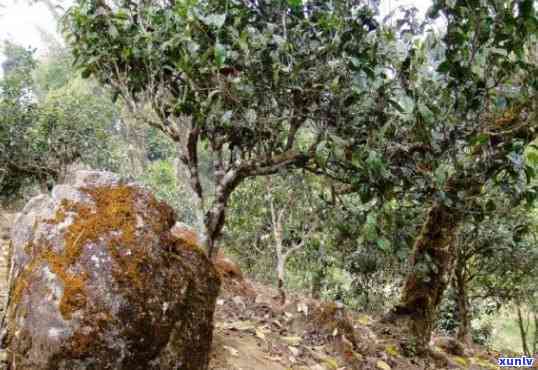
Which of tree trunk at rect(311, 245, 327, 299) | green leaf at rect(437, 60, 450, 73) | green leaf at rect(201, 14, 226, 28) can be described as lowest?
tree trunk at rect(311, 245, 327, 299)

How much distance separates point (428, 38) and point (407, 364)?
4.41 metres

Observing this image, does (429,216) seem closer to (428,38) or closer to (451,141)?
(451,141)

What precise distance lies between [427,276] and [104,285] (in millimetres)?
4370

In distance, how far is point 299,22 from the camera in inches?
120

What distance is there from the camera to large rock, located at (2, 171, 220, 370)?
2.58 m

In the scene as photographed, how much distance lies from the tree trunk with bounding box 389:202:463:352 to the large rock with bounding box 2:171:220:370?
3.55m

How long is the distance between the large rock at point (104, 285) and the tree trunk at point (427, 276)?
3549mm

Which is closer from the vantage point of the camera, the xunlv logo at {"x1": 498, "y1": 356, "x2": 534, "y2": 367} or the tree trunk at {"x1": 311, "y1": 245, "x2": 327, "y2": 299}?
the xunlv logo at {"x1": 498, "y1": 356, "x2": 534, "y2": 367}

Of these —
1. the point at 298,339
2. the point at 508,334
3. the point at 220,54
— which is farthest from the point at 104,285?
the point at 508,334

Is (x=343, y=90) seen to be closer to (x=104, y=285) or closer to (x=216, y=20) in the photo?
(x=216, y=20)

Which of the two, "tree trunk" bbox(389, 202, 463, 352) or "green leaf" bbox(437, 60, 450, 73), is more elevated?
"green leaf" bbox(437, 60, 450, 73)

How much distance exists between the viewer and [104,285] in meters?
2.70

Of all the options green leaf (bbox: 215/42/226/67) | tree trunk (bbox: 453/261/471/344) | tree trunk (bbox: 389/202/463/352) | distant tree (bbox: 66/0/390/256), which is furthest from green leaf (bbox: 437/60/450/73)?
tree trunk (bbox: 453/261/471/344)

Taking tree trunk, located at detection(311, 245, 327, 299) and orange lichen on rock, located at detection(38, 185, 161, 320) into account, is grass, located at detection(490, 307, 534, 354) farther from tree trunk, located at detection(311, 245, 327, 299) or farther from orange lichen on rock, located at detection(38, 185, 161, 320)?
orange lichen on rock, located at detection(38, 185, 161, 320)
